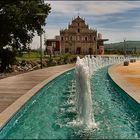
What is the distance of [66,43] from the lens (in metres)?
112

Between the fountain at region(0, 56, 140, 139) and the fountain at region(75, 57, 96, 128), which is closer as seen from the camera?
the fountain at region(0, 56, 140, 139)

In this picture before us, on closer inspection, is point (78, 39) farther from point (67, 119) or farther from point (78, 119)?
point (78, 119)

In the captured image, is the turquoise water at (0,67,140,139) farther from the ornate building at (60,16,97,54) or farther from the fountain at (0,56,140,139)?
the ornate building at (60,16,97,54)

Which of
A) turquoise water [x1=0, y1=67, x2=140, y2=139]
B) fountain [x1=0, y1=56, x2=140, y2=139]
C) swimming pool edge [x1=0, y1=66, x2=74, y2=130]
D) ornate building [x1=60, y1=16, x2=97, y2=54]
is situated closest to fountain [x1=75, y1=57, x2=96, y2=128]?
fountain [x1=0, y1=56, x2=140, y2=139]

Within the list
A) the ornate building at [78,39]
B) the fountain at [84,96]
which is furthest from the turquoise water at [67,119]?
the ornate building at [78,39]

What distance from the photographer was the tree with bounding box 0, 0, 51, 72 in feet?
86.3

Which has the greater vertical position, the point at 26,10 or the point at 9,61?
the point at 26,10

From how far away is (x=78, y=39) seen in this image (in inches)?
4444

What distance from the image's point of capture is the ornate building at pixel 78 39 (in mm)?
111625

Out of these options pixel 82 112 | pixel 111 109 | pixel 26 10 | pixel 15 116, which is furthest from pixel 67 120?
pixel 26 10

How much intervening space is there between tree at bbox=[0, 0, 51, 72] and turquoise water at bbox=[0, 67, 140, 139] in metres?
12.0

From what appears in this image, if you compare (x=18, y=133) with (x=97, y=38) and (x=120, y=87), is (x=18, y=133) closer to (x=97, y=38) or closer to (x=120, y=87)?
(x=120, y=87)

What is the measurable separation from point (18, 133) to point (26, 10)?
19.9 metres

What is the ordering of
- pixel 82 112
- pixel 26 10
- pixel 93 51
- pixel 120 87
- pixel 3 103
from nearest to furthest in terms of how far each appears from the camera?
pixel 82 112 < pixel 3 103 < pixel 120 87 < pixel 26 10 < pixel 93 51
